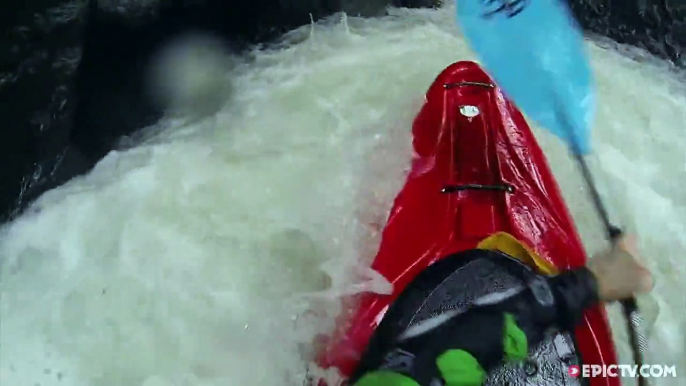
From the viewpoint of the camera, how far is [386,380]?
41 centimetres

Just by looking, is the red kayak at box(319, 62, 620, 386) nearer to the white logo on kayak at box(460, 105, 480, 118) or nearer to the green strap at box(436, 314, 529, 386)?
the white logo on kayak at box(460, 105, 480, 118)

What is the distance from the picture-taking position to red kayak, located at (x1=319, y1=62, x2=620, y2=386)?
55 cm

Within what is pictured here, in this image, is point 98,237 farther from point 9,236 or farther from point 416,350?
point 416,350

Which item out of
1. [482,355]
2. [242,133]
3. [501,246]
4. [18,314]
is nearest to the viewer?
[482,355]

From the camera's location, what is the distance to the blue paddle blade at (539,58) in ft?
2.69

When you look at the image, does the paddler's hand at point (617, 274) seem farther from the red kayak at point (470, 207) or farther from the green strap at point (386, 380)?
the green strap at point (386, 380)

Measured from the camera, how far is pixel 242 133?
0.84 m

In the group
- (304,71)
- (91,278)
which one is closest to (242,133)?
(304,71)

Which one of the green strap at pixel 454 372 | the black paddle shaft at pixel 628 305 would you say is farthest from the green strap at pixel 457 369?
the black paddle shaft at pixel 628 305

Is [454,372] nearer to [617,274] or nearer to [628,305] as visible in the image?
[617,274]

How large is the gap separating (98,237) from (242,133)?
0.21 m

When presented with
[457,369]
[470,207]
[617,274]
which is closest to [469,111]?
[470,207]

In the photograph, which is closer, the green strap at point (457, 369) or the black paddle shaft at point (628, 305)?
the green strap at point (457, 369)

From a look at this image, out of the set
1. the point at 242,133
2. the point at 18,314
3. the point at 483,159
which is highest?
the point at 483,159
